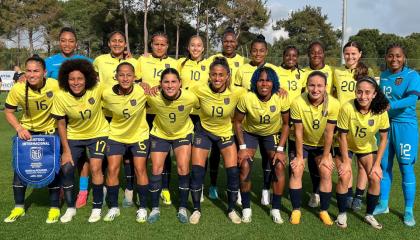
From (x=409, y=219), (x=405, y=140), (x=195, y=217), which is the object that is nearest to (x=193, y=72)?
(x=195, y=217)

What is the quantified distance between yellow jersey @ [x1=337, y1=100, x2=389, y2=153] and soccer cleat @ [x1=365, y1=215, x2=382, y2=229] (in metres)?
0.89

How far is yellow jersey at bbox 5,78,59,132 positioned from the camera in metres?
4.82

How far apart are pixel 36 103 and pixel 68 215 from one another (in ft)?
4.66

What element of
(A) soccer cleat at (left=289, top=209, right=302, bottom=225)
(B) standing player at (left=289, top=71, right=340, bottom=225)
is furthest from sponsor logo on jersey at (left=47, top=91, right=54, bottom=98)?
(A) soccer cleat at (left=289, top=209, right=302, bottom=225)

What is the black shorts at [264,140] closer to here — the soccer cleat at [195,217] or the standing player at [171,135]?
the standing player at [171,135]

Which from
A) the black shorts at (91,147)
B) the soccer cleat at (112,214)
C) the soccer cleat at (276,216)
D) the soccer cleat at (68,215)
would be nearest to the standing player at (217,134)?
the soccer cleat at (276,216)

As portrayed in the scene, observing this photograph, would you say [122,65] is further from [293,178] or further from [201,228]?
[293,178]

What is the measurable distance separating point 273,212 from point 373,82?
1943 mm

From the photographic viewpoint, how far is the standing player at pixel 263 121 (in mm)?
4824

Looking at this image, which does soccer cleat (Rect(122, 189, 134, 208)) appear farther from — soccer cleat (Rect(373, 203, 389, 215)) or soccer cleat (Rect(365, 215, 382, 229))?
soccer cleat (Rect(373, 203, 389, 215))

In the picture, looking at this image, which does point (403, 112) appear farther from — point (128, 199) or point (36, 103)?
point (36, 103)

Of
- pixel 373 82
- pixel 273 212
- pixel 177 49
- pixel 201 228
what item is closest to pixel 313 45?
pixel 373 82

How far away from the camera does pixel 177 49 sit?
142 ft

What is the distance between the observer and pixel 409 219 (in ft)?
15.7
